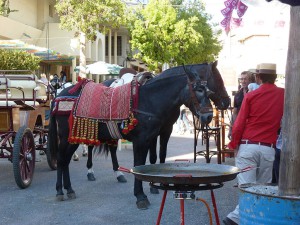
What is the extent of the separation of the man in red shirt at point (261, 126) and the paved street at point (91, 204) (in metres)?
1.25

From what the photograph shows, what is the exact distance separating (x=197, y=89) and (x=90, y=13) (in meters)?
17.2

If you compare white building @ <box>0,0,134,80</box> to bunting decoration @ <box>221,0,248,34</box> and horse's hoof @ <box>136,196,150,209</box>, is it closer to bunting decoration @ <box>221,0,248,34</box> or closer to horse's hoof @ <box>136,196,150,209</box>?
bunting decoration @ <box>221,0,248,34</box>

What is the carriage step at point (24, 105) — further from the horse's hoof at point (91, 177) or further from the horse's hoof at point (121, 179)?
the horse's hoof at point (121, 179)

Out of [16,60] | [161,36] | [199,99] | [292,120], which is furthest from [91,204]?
[161,36]

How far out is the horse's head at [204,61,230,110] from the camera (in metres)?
7.02

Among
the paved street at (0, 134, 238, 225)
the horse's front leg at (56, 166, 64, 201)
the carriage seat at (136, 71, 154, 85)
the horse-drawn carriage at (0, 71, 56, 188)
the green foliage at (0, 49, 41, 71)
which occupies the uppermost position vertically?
the green foliage at (0, 49, 41, 71)

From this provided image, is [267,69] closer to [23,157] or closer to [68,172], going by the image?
[68,172]

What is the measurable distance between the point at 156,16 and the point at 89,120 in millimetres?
34500

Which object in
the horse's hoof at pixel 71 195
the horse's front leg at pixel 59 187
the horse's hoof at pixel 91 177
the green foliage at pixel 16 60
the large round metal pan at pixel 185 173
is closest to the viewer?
the large round metal pan at pixel 185 173

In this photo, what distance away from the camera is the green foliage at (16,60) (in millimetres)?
16750

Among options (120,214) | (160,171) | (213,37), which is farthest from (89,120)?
(213,37)

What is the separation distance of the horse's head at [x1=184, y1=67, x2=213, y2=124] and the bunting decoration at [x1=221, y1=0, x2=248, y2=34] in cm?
297

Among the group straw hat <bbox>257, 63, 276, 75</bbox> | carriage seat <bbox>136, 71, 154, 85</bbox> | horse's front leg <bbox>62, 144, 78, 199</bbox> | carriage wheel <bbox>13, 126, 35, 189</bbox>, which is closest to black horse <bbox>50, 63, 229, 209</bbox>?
carriage seat <bbox>136, 71, 154, 85</bbox>

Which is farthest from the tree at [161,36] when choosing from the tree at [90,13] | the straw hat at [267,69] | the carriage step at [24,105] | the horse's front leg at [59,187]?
the straw hat at [267,69]
